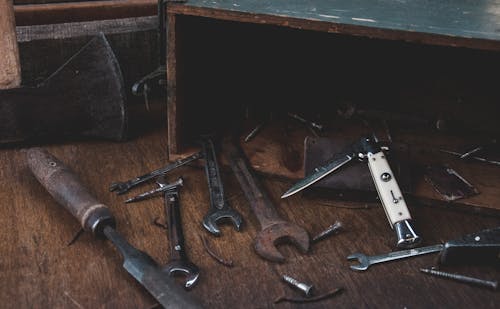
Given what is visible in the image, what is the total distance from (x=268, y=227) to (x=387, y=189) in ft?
1.12

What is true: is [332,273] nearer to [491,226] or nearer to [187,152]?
[491,226]

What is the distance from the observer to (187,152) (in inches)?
78.6

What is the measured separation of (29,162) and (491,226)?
1.32 m

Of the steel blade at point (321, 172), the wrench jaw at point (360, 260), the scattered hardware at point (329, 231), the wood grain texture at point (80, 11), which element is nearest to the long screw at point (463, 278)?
the wrench jaw at point (360, 260)

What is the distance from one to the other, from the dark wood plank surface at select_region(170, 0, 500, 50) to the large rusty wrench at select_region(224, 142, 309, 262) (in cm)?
48

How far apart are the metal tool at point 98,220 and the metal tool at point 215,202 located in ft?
0.85

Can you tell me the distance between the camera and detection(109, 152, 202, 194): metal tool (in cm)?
184

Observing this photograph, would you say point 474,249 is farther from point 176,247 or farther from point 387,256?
point 176,247

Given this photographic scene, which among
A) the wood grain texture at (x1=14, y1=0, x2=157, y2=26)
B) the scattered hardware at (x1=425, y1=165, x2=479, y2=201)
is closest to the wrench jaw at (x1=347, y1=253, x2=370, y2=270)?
the scattered hardware at (x1=425, y1=165, x2=479, y2=201)

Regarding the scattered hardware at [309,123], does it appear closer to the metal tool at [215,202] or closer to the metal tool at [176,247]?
the metal tool at [215,202]

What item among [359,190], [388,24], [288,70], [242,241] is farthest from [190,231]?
[288,70]

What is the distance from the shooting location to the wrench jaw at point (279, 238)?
163cm

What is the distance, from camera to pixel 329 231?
1704 mm

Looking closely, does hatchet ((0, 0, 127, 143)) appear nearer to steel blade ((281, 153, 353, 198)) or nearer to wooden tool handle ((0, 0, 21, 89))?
wooden tool handle ((0, 0, 21, 89))
